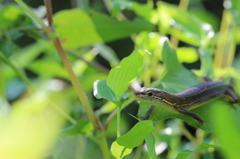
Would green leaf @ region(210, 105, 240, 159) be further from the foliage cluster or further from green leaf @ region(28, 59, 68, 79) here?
green leaf @ region(28, 59, 68, 79)

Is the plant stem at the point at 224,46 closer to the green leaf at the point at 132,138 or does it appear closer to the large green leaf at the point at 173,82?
the large green leaf at the point at 173,82

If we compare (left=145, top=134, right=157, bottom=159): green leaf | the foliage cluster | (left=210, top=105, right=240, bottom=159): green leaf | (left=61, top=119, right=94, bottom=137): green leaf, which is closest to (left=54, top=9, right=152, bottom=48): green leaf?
the foliage cluster

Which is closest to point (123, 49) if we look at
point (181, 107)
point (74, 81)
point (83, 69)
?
point (83, 69)

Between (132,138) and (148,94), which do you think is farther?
(148,94)

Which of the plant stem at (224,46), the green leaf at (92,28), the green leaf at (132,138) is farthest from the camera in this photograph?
the plant stem at (224,46)

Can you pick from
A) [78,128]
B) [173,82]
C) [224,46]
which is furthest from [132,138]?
[224,46]

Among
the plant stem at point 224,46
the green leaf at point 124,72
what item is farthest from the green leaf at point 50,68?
the green leaf at point 124,72

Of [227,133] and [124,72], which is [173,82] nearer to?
[124,72]
